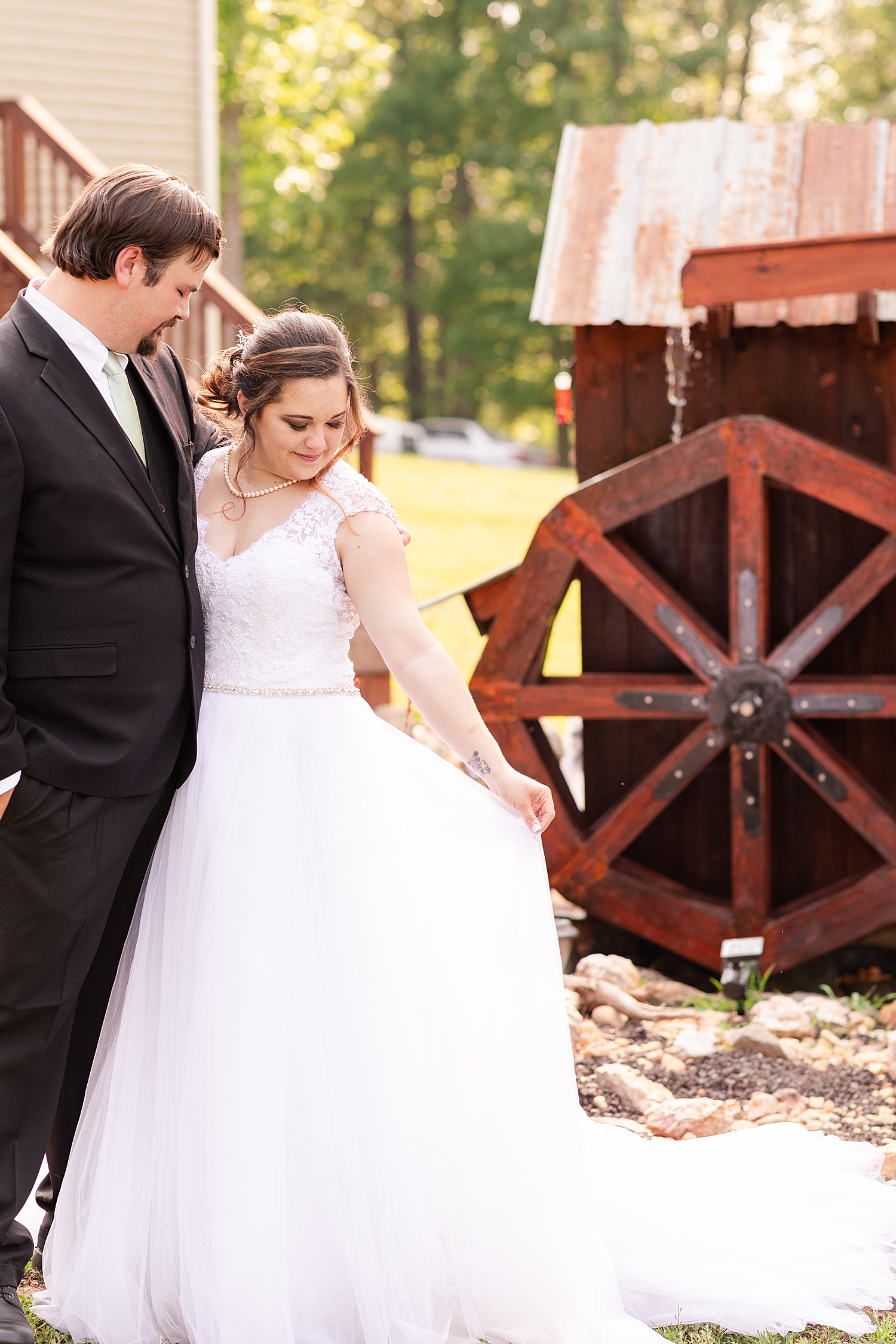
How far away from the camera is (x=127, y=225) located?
7.65ft

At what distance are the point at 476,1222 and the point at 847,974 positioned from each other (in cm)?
316

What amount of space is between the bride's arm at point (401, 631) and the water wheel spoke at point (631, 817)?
243 cm

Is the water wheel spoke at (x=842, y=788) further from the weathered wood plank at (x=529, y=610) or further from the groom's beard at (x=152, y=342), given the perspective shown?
the groom's beard at (x=152, y=342)

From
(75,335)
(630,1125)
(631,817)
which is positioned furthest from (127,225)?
(631,817)

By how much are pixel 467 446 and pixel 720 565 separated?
23.1m

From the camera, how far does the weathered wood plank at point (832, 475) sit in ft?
15.4

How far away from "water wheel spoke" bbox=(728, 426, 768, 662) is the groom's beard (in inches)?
109

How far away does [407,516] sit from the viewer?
53.4 ft

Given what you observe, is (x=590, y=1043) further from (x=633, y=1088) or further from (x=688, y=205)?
(x=688, y=205)

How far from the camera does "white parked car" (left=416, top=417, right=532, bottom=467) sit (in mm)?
27750

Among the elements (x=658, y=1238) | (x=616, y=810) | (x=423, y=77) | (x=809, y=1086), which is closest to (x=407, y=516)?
(x=616, y=810)

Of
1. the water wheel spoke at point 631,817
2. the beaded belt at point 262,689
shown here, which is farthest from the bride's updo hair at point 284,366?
the water wheel spoke at point 631,817

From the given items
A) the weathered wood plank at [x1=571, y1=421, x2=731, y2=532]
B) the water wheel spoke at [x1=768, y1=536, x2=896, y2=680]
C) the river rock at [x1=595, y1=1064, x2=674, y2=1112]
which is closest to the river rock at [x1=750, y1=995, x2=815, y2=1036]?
the river rock at [x1=595, y1=1064, x2=674, y2=1112]

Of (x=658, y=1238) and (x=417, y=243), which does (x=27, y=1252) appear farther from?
(x=417, y=243)
